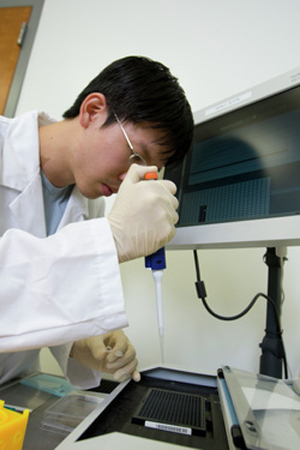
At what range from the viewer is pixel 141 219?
467mm

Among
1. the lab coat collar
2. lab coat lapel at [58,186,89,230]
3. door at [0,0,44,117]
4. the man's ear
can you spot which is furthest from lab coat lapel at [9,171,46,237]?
door at [0,0,44,117]

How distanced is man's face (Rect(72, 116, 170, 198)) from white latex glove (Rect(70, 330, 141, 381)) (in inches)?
16.9

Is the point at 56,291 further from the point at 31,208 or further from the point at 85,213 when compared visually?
the point at 85,213

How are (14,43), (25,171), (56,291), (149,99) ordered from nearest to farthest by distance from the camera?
(56,291), (149,99), (25,171), (14,43)

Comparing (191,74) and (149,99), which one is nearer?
(149,99)

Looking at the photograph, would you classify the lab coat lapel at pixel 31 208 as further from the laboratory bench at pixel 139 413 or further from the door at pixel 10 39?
the door at pixel 10 39

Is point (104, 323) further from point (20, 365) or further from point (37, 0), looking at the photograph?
point (37, 0)

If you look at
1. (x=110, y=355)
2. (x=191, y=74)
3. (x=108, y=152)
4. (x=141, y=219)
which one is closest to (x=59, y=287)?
(x=141, y=219)

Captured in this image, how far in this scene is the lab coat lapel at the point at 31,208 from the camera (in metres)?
0.73

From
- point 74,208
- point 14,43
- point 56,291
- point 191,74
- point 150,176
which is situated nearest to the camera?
point 56,291

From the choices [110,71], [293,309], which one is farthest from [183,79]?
[293,309]

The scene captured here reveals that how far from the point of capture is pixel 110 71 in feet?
2.29

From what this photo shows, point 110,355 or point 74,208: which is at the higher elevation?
point 74,208

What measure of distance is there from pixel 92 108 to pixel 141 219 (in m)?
0.42
